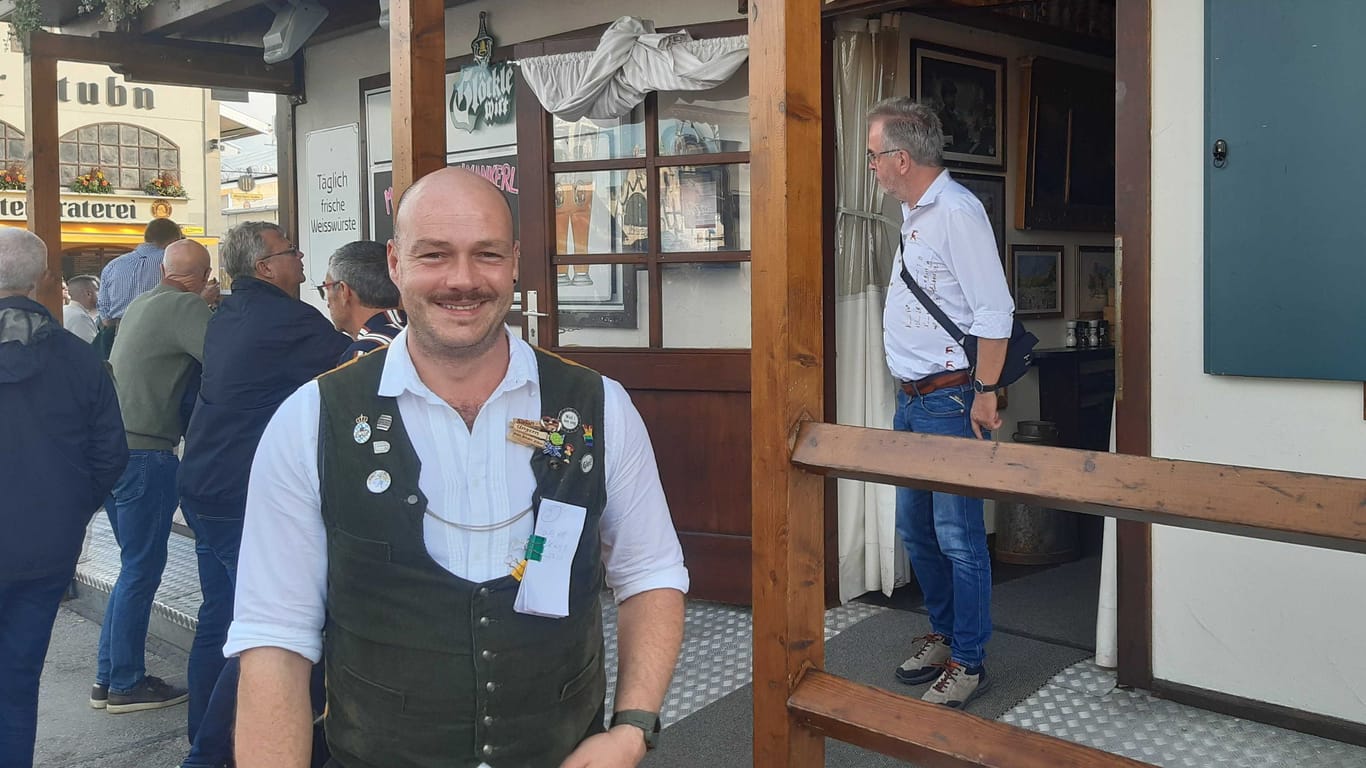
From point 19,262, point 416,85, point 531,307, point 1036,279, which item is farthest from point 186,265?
point 1036,279

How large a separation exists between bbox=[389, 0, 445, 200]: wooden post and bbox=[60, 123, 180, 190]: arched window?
24567 mm

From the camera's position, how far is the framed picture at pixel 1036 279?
586 cm

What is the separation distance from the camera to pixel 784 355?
2.48m

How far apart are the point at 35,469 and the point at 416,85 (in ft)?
5.30

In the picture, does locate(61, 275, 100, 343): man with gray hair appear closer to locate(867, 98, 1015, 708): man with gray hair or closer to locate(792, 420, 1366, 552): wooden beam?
locate(867, 98, 1015, 708): man with gray hair

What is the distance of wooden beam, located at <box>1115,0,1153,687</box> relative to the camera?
3.57 m

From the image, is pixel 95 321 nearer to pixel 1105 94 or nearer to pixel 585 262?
pixel 585 262

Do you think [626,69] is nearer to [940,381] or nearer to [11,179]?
[940,381]

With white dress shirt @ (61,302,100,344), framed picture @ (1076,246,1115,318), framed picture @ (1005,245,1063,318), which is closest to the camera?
framed picture @ (1005,245,1063,318)

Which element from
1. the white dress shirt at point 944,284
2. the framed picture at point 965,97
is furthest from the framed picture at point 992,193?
the white dress shirt at point 944,284

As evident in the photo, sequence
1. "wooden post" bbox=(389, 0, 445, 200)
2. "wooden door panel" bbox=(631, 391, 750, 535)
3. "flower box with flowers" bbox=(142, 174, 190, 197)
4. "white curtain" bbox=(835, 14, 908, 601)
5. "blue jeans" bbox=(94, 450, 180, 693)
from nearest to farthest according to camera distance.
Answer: "wooden post" bbox=(389, 0, 445, 200), "blue jeans" bbox=(94, 450, 180, 693), "white curtain" bbox=(835, 14, 908, 601), "wooden door panel" bbox=(631, 391, 750, 535), "flower box with flowers" bbox=(142, 174, 190, 197)

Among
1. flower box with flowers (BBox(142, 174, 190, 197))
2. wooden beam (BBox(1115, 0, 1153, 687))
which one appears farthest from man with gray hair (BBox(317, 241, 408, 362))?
flower box with flowers (BBox(142, 174, 190, 197))

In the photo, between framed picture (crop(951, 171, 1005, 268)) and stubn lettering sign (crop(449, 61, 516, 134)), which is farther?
stubn lettering sign (crop(449, 61, 516, 134))

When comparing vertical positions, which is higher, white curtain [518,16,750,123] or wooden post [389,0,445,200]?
white curtain [518,16,750,123]
